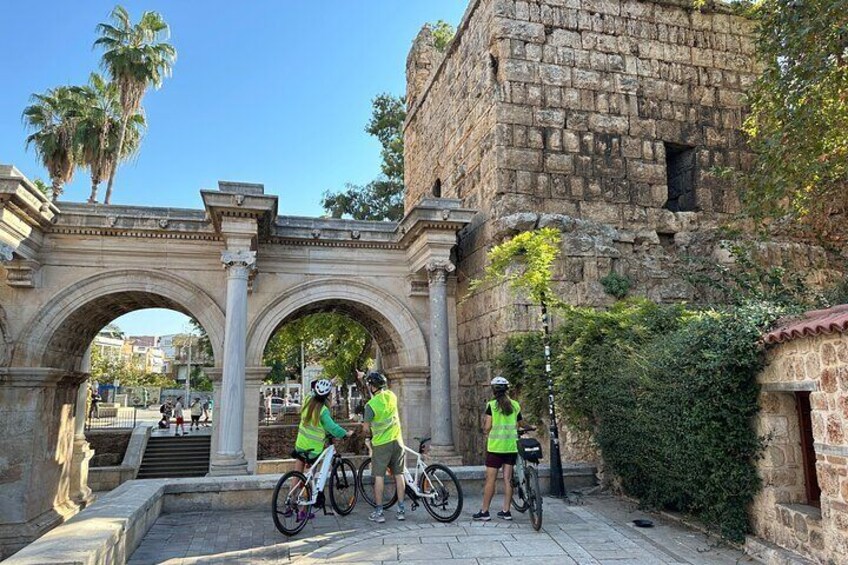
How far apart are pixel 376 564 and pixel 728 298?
346 inches

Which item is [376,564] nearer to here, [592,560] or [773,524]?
[592,560]

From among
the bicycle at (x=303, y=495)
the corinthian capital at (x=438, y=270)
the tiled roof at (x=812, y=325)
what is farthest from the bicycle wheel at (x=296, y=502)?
the corinthian capital at (x=438, y=270)

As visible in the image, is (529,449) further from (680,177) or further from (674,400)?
(680,177)

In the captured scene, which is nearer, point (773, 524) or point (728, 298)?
point (773, 524)

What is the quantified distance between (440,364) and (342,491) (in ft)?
13.8

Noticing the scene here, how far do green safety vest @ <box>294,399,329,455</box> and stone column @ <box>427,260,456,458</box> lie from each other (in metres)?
4.50

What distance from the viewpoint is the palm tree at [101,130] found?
70.5 feet

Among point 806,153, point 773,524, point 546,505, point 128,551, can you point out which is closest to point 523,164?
point 806,153

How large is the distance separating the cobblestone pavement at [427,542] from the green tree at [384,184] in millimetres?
20084

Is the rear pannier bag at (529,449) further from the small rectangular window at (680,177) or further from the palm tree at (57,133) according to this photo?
the palm tree at (57,133)

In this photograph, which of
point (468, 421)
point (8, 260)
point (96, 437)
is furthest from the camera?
point (96, 437)

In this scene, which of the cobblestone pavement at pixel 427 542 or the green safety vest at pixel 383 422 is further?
the green safety vest at pixel 383 422

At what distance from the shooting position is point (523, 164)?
1088 cm

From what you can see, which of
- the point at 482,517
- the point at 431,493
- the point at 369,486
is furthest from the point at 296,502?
the point at 482,517
